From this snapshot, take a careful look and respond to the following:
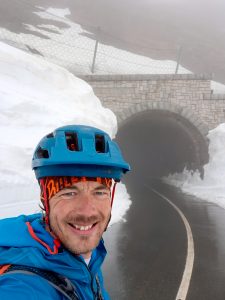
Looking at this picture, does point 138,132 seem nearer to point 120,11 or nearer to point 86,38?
point 86,38

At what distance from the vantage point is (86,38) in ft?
159

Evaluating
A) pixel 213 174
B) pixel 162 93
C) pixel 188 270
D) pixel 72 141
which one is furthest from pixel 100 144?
pixel 162 93

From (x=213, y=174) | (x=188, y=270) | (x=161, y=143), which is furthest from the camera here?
(x=161, y=143)

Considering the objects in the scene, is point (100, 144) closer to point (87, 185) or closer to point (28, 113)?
point (87, 185)

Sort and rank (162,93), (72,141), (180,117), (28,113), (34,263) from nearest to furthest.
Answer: (34,263) → (72,141) → (28,113) → (162,93) → (180,117)

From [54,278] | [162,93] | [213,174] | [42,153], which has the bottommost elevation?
[213,174]

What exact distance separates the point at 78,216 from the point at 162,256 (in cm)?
564

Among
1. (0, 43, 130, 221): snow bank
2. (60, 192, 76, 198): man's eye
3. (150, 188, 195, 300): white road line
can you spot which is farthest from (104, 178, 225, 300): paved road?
(60, 192, 76, 198): man's eye

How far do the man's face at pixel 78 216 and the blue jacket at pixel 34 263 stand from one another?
0.07 metres

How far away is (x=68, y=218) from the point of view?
183 centimetres


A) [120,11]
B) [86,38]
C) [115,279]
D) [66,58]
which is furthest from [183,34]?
[115,279]

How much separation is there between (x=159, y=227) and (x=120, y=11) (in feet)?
217

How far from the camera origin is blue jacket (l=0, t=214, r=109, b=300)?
4.48ft

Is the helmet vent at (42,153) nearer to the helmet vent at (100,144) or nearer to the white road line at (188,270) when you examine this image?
the helmet vent at (100,144)
